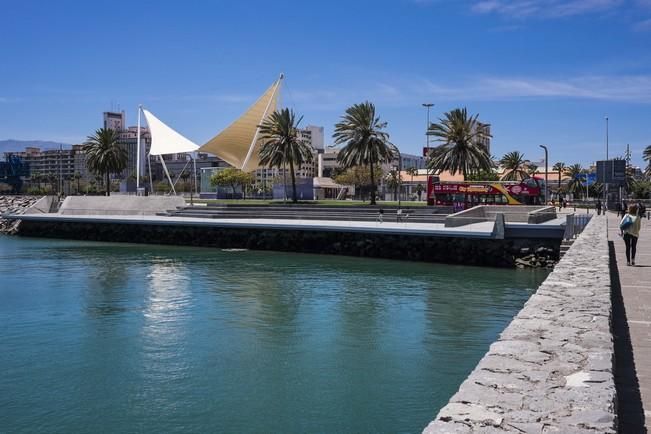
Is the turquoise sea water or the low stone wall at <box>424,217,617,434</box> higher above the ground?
the low stone wall at <box>424,217,617,434</box>

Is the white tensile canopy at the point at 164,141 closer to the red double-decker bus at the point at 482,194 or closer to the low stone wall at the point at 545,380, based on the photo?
the red double-decker bus at the point at 482,194

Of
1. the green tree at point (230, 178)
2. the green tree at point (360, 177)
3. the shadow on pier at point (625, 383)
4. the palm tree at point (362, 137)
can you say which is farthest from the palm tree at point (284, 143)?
the green tree at point (230, 178)

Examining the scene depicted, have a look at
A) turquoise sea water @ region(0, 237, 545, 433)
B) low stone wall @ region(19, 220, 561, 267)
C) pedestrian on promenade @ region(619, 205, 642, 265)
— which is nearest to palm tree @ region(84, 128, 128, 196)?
low stone wall @ region(19, 220, 561, 267)

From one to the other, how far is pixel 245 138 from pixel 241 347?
192 feet

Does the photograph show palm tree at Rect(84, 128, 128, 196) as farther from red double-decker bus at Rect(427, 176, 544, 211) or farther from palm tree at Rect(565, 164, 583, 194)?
palm tree at Rect(565, 164, 583, 194)

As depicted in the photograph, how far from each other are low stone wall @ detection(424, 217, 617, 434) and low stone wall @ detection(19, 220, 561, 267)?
80.6ft

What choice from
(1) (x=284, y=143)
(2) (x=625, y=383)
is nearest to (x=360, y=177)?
(1) (x=284, y=143)

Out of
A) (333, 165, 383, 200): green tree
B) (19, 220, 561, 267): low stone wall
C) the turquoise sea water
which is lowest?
the turquoise sea water

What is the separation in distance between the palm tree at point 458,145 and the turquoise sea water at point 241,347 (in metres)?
30.3

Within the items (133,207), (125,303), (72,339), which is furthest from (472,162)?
(72,339)

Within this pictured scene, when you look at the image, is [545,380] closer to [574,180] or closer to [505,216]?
[505,216]

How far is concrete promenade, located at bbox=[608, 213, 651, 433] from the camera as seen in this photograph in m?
6.15

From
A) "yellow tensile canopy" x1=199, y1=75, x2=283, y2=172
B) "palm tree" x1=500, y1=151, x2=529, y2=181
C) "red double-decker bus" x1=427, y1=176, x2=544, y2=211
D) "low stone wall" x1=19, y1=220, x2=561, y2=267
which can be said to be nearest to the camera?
"low stone wall" x1=19, y1=220, x2=561, y2=267

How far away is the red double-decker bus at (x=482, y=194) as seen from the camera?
171ft
